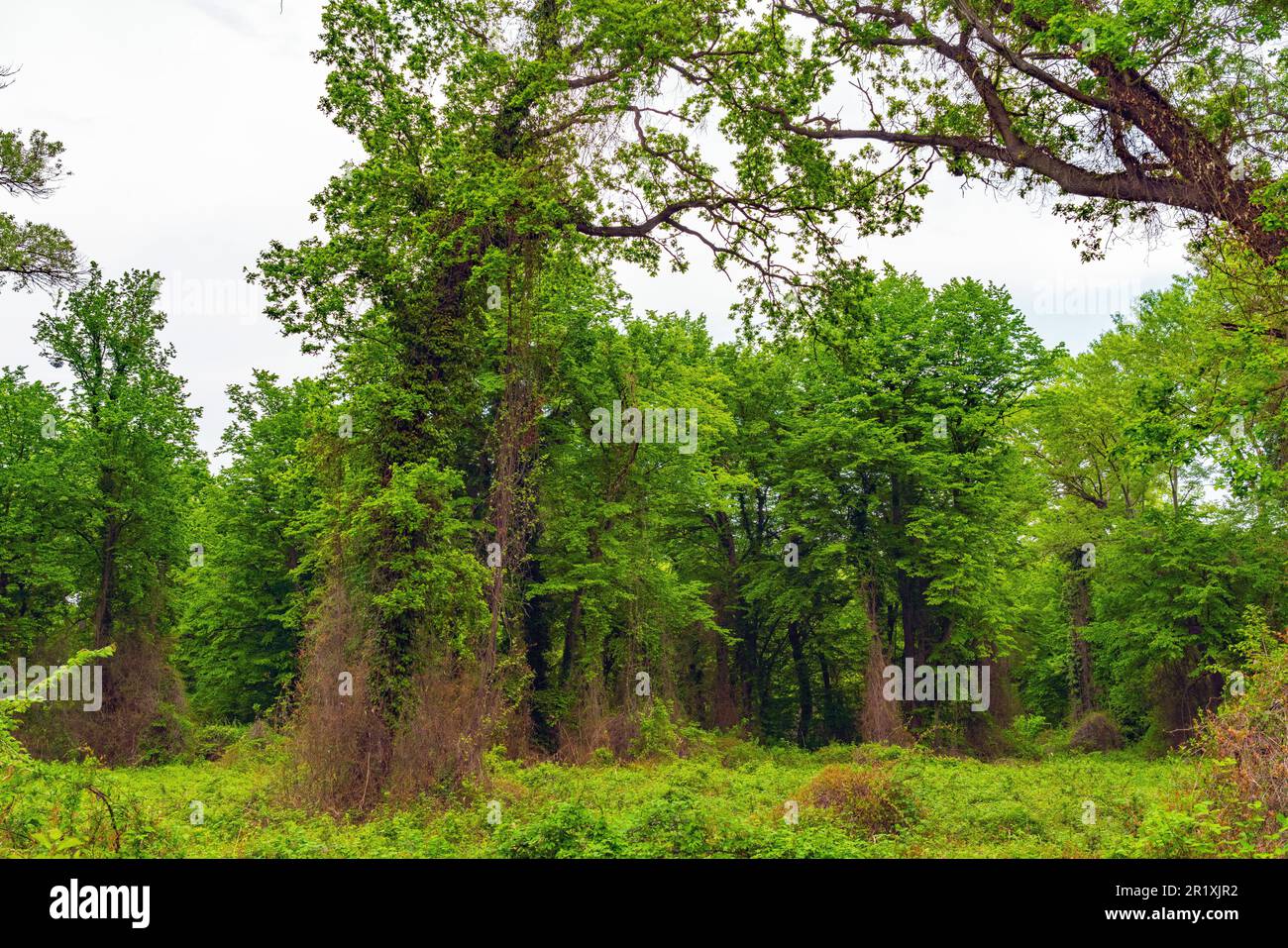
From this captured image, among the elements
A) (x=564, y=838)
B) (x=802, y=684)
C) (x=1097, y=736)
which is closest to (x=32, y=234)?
(x=564, y=838)

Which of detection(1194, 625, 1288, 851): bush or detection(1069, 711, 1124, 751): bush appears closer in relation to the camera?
detection(1194, 625, 1288, 851): bush

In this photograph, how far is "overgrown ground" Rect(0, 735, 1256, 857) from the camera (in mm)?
9820

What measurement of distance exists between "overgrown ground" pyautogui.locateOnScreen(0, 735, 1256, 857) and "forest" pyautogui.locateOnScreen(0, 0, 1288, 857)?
9cm

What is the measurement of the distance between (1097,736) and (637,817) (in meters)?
26.0

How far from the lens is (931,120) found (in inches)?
531

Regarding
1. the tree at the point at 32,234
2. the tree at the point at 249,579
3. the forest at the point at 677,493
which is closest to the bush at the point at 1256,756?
the forest at the point at 677,493

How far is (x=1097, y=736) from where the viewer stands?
32.1m

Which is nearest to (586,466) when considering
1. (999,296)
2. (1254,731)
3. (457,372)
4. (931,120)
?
(457,372)

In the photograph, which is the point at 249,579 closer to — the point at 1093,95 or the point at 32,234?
the point at 32,234

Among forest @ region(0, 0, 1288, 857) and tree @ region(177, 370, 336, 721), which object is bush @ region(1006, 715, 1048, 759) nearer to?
forest @ region(0, 0, 1288, 857)

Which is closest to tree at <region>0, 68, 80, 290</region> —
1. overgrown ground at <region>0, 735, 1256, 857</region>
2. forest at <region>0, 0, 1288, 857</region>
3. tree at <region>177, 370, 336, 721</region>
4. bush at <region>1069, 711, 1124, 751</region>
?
forest at <region>0, 0, 1288, 857</region>

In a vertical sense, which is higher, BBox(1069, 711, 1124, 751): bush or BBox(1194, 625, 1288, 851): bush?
BBox(1194, 625, 1288, 851): bush
